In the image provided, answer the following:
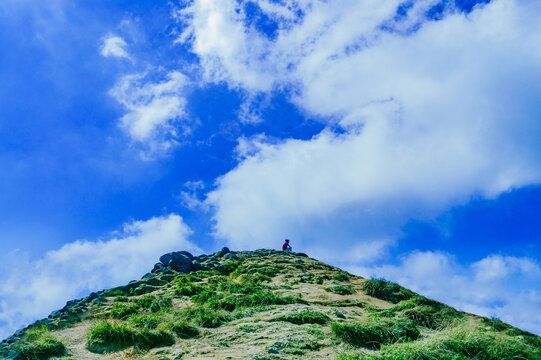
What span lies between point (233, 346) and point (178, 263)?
17.7 metres

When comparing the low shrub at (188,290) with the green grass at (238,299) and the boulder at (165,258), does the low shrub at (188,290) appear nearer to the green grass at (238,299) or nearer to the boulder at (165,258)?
the green grass at (238,299)

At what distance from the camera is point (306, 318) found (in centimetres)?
1107

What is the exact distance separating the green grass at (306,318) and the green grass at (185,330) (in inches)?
94.7

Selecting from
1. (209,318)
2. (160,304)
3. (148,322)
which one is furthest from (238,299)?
(148,322)

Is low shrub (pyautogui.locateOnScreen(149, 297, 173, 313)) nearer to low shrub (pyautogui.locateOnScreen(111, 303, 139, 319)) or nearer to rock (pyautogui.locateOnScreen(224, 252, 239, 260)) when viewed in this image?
low shrub (pyautogui.locateOnScreen(111, 303, 139, 319))

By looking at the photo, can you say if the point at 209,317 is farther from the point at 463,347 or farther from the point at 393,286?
the point at 393,286

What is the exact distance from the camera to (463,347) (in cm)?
757

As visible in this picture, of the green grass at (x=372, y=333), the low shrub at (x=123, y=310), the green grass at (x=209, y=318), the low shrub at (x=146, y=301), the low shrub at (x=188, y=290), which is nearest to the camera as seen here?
the green grass at (x=372, y=333)

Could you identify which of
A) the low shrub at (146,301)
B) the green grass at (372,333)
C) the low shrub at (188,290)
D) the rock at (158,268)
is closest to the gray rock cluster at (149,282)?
the rock at (158,268)

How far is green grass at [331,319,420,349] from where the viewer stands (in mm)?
8891

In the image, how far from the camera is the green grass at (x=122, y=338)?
10.3m

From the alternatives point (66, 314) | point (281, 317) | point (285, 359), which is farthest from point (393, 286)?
point (66, 314)

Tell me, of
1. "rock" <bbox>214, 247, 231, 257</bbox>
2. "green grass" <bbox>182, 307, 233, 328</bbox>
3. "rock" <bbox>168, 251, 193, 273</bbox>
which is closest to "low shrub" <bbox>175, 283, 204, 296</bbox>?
"green grass" <bbox>182, 307, 233, 328</bbox>

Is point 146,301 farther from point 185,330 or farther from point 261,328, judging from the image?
point 261,328
